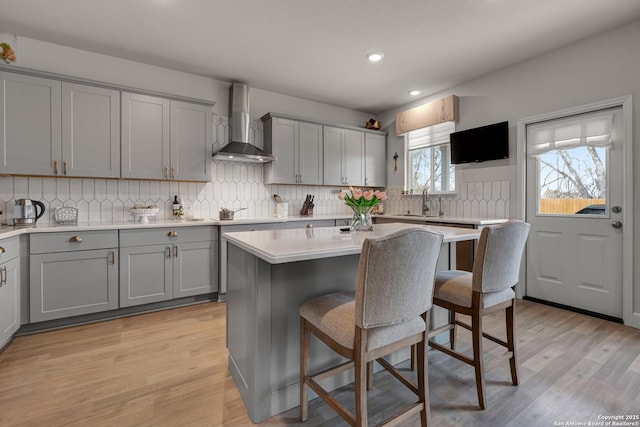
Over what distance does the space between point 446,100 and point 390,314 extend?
3651 millimetres

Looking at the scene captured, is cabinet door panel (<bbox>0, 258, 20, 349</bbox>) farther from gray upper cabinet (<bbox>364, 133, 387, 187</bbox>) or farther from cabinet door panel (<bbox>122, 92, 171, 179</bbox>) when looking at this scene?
gray upper cabinet (<bbox>364, 133, 387, 187</bbox>)

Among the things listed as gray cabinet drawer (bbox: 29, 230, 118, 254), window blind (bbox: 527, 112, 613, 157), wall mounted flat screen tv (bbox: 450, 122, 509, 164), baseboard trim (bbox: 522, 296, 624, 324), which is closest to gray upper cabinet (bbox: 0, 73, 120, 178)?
gray cabinet drawer (bbox: 29, 230, 118, 254)

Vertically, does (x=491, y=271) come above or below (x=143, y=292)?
above

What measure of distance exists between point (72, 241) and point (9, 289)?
52 centimetres

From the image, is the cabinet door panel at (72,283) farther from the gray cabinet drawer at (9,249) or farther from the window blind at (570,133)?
the window blind at (570,133)

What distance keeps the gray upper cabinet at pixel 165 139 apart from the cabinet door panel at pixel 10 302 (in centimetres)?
118

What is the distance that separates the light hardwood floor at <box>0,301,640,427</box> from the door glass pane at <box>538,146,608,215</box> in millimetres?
1133

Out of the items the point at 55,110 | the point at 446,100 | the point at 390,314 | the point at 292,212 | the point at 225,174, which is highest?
the point at 446,100

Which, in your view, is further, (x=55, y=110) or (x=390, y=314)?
(x=55, y=110)

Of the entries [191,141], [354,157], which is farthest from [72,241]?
[354,157]

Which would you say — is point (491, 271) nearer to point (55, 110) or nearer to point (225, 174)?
point (225, 174)

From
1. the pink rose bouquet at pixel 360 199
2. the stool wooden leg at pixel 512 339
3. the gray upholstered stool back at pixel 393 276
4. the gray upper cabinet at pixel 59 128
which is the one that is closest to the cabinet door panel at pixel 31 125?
the gray upper cabinet at pixel 59 128

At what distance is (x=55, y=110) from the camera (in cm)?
274

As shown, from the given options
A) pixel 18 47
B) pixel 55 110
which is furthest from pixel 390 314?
pixel 18 47
